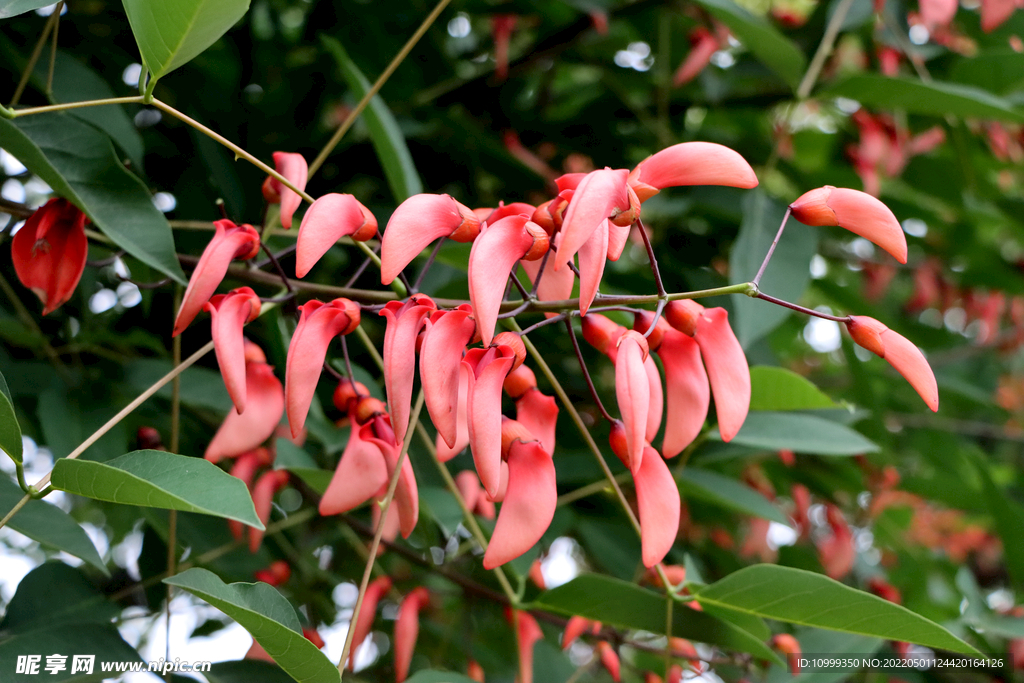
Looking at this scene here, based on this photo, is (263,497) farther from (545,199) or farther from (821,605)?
(545,199)

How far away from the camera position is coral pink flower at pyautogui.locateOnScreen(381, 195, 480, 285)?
469 mm

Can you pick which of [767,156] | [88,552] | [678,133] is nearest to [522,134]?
[678,133]

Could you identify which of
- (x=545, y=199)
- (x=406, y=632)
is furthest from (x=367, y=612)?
(x=545, y=199)

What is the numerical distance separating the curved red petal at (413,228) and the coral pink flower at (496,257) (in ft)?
0.15

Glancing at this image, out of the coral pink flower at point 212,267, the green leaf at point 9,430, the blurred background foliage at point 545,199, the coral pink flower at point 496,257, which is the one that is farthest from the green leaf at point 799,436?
the green leaf at point 9,430

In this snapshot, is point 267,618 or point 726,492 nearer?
point 267,618

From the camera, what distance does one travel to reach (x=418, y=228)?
49 centimetres

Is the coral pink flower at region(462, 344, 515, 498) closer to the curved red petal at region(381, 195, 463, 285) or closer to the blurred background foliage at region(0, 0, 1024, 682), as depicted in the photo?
the curved red petal at region(381, 195, 463, 285)

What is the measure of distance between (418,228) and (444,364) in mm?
94

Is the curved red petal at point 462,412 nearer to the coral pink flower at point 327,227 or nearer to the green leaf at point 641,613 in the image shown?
the coral pink flower at point 327,227

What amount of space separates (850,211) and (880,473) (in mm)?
1030

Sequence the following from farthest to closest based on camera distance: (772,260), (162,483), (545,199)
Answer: (545,199), (772,260), (162,483)

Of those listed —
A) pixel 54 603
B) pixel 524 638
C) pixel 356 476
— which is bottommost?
pixel 524 638

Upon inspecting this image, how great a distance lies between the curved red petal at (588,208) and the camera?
434 mm
